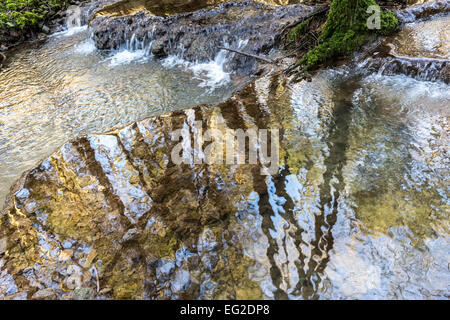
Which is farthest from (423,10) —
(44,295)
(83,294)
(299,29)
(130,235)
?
(44,295)

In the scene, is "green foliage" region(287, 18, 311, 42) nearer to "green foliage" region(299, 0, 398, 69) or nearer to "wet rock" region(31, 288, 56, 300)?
"green foliage" region(299, 0, 398, 69)

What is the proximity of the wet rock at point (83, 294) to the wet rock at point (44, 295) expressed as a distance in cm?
19

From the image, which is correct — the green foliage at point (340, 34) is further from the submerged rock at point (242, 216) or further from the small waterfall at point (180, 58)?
the small waterfall at point (180, 58)

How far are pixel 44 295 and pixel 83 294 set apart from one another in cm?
37

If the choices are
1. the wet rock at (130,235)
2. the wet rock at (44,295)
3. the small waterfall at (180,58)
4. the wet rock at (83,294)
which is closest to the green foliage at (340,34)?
the small waterfall at (180,58)

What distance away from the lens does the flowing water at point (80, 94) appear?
6133mm

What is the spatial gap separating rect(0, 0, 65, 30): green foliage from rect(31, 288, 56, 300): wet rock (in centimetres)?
1439

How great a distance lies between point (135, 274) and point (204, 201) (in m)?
1.10

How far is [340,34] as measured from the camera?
20.5 ft

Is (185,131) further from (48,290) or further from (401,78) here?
(401,78)

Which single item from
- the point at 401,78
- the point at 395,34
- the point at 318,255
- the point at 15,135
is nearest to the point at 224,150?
the point at 318,255

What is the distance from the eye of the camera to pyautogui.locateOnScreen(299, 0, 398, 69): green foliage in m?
6.10

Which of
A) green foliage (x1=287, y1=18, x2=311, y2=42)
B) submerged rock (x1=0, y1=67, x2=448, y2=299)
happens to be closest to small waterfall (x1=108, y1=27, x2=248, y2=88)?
green foliage (x1=287, y1=18, x2=311, y2=42)

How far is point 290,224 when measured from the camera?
10.2 feet
